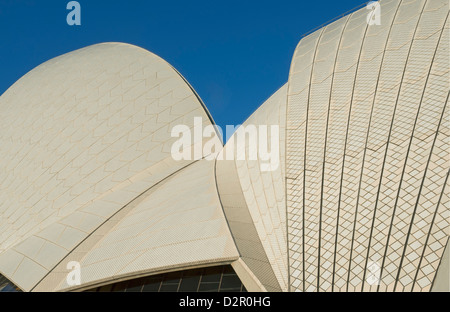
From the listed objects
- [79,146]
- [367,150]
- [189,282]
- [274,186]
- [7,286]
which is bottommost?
[189,282]

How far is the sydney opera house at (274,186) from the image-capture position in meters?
7.98

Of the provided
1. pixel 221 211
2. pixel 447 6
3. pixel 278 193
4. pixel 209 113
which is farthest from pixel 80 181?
pixel 447 6

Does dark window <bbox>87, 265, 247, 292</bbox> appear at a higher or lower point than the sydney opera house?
A: lower

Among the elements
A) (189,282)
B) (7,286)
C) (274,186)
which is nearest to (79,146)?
(7,286)

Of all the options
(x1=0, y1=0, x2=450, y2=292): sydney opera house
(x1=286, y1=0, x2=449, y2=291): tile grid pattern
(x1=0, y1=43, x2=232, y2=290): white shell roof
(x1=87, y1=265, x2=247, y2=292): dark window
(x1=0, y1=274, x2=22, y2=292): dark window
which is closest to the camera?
(x1=286, y1=0, x2=449, y2=291): tile grid pattern

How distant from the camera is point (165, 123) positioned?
16.7m

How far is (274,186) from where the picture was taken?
1070cm

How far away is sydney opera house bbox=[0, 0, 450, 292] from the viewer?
314 inches

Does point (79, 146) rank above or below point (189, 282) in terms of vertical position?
above

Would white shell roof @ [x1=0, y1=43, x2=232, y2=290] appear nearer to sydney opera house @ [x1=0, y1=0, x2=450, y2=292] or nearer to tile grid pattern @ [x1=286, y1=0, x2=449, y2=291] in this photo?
sydney opera house @ [x1=0, y1=0, x2=450, y2=292]

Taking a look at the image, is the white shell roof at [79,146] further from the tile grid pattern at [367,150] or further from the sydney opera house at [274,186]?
the tile grid pattern at [367,150]

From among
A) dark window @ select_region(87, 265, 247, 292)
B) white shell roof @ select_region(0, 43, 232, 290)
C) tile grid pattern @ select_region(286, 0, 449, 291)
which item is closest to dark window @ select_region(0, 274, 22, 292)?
white shell roof @ select_region(0, 43, 232, 290)

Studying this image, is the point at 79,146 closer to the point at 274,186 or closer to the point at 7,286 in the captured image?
A: the point at 7,286

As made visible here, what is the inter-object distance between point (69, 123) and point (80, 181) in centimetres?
405
